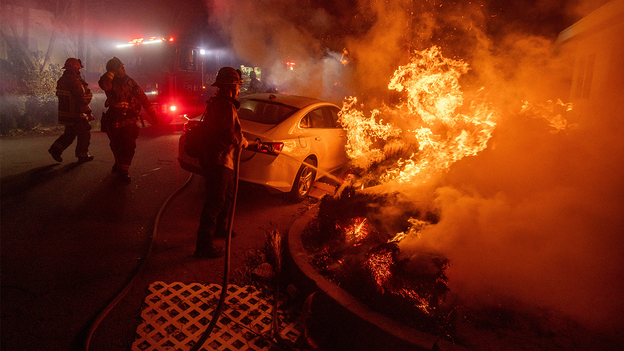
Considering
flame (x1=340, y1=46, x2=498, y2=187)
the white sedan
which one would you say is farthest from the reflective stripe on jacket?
flame (x1=340, y1=46, x2=498, y2=187)

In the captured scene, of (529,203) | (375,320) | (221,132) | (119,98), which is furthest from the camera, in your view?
(119,98)

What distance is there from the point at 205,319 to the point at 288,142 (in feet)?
9.96

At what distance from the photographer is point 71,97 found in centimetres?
699

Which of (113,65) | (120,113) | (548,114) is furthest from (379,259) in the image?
(113,65)

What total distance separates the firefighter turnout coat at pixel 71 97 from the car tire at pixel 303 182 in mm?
4430

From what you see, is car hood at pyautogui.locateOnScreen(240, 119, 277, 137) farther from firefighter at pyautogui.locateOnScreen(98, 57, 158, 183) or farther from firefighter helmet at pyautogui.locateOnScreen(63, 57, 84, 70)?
firefighter helmet at pyautogui.locateOnScreen(63, 57, 84, 70)

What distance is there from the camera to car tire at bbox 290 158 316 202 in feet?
19.5

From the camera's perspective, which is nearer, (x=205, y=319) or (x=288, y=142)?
(x=205, y=319)

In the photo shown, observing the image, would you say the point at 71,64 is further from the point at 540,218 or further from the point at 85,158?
the point at 540,218

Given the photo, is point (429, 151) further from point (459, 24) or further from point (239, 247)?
point (459, 24)

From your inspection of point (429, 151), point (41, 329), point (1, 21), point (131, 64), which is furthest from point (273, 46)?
point (1, 21)

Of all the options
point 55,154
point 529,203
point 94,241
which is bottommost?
point 94,241

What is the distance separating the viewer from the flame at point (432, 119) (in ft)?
14.5

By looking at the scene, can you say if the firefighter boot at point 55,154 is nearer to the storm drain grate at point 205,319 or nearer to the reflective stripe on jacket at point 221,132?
the reflective stripe on jacket at point 221,132
